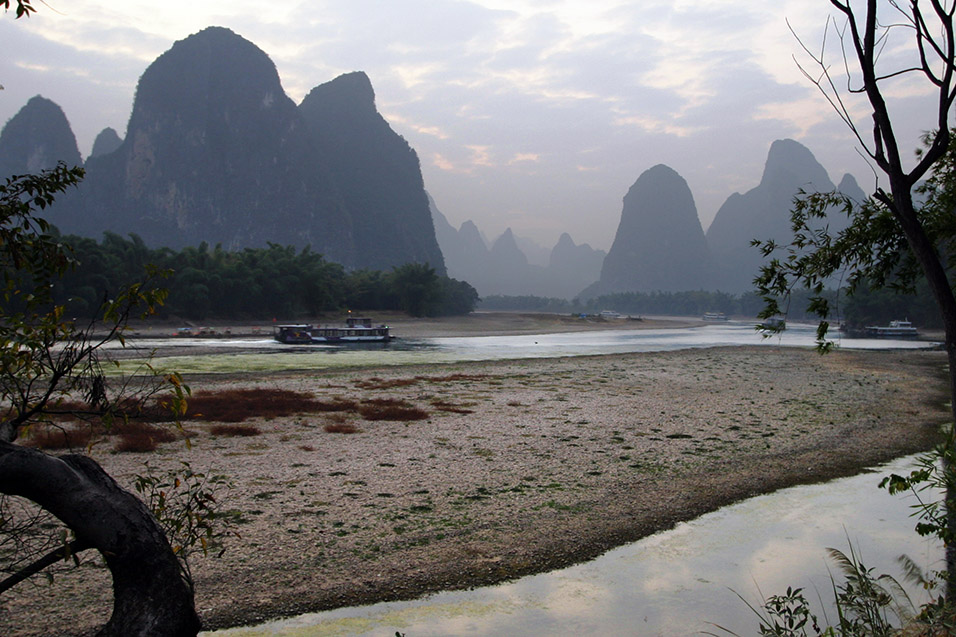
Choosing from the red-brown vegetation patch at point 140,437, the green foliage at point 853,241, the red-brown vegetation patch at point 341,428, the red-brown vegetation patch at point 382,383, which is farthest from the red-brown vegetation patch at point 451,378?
the green foliage at point 853,241

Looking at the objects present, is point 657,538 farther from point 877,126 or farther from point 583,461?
point 877,126

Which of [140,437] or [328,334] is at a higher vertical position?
[140,437]

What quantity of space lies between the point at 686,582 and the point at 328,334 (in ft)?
181

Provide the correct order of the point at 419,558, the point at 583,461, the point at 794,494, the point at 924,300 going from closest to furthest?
the point at 419,558, the point at 794,494, the point at 583,461, the point at 924,300

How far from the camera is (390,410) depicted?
18875 millimetres

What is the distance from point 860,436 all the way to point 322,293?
77363 mm

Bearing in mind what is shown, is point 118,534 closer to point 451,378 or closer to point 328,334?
point 451,378

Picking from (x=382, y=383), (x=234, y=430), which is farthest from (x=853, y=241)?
(x=382, y=383)

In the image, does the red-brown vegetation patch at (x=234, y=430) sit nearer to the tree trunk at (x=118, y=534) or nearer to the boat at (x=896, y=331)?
the tree trunk at (x=118, y=534)

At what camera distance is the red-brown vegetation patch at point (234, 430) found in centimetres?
1521

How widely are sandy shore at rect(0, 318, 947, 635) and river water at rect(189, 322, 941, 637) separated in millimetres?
347

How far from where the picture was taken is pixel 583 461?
1316 cm

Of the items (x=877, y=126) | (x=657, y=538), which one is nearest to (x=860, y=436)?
(x=657, y=538)

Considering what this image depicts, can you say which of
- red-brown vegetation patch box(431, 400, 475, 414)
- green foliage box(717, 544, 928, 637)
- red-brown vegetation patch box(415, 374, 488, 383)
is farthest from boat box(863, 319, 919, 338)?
green foliage box(717, 544, 928, 637)
